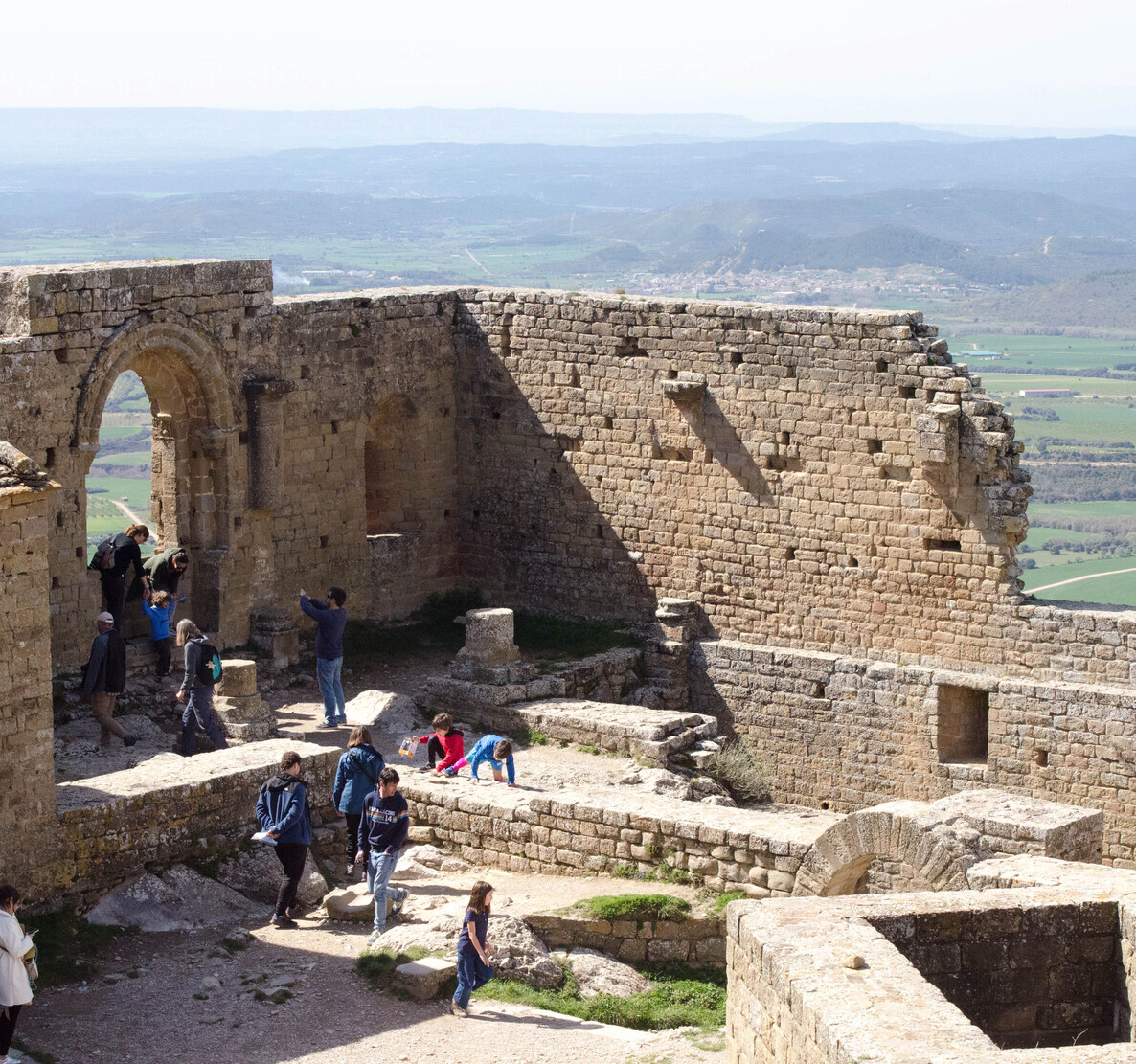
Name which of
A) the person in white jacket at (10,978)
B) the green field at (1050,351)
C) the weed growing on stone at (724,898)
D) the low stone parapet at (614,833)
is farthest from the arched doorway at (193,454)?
the green field at (1050,351)

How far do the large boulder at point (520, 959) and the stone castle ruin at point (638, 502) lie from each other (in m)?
1.61

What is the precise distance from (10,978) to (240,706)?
20.6 feet

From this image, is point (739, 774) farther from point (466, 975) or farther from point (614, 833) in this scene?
point (466, 975)

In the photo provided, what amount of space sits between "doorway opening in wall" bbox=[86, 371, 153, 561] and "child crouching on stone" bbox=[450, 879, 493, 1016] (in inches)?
914

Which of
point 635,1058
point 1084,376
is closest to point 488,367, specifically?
point 635,1058

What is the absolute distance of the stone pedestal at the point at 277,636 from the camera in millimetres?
17594

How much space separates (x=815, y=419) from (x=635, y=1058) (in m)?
8.30

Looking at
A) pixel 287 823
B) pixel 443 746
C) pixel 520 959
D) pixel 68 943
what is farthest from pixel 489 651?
pixel 68 943

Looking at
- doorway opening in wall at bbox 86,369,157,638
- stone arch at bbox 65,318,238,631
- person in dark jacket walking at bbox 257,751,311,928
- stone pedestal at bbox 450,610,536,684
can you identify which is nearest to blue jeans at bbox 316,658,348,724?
stone pedestal at bbox 450,610,536,684

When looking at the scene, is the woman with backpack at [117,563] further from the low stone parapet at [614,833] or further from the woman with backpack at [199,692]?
the low stone parapet at [614,833]

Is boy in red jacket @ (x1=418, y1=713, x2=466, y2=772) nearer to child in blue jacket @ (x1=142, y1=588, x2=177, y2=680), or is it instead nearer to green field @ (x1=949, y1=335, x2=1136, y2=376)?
child in blue jacket @ (x1=142, y1=588, x2=177, y2=680)

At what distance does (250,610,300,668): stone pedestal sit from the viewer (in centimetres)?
1759

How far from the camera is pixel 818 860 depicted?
12203mm

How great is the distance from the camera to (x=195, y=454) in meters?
17.3
